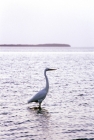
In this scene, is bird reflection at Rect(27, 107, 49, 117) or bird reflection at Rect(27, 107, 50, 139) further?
bird reflection at Rect(27, 107, 49, 117)

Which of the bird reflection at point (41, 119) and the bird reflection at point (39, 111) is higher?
the bird reflection at point (39, 111)

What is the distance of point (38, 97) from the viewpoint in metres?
19.0

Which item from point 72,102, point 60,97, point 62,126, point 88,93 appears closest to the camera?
point 62,126

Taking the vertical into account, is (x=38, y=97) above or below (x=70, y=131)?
above

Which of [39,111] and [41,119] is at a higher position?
[39,111]

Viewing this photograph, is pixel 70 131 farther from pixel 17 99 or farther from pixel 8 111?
pixel 17 99

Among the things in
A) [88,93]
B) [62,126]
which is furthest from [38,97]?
[88,93]

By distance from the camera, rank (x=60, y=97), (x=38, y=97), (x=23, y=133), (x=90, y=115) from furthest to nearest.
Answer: (x=60, y=97) < (x=38, y=97) < (x=90, y=115) < (x=23, y=133)

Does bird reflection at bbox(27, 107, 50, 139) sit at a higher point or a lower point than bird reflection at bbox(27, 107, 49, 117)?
lower

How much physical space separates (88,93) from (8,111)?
899 cm

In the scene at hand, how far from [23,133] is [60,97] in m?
9.81

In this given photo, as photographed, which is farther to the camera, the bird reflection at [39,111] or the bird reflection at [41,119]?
the bird reflection at [39,111]

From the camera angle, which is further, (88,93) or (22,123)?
(88,93)

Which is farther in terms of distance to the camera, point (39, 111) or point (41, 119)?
point (39, 111)
